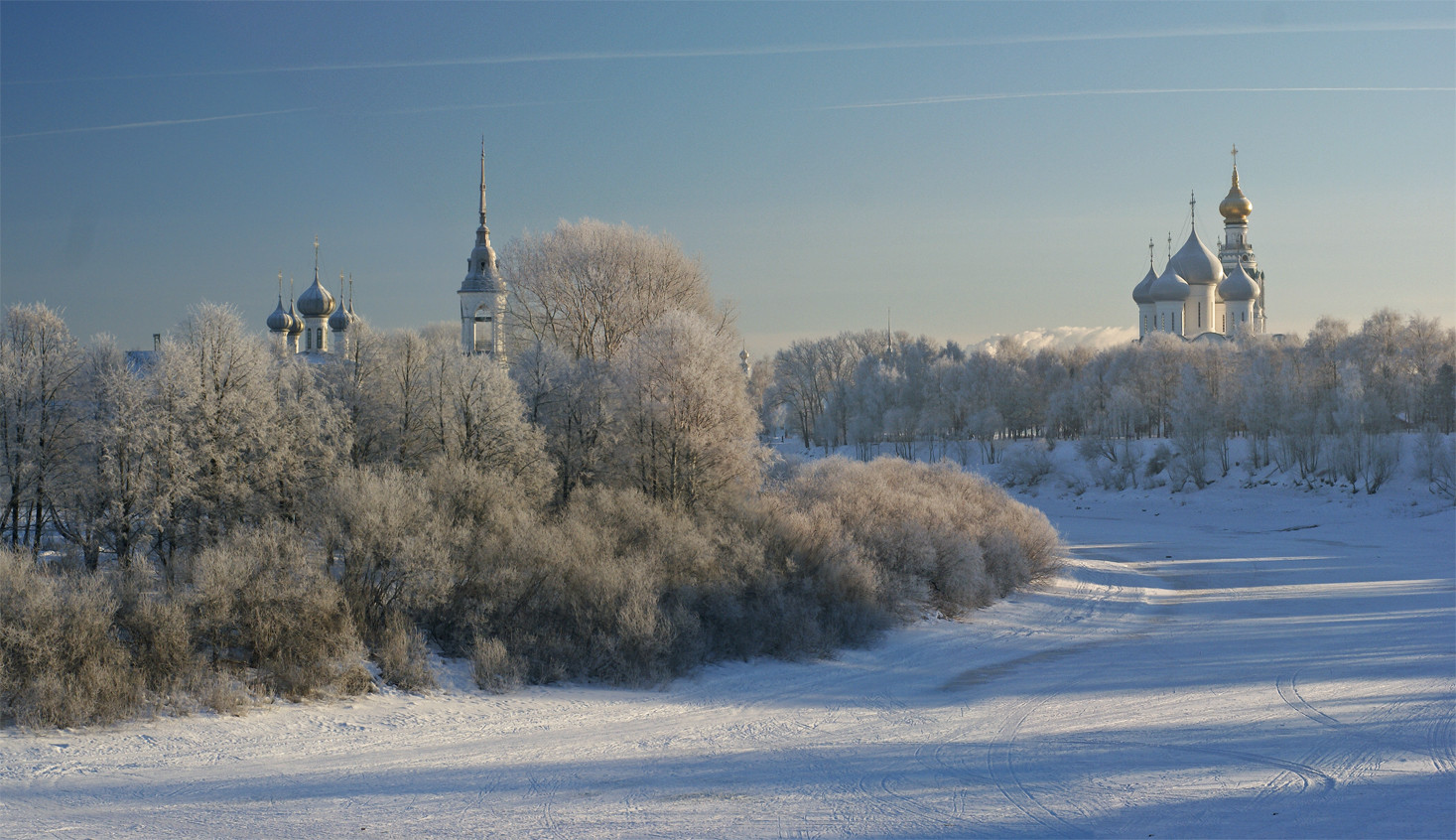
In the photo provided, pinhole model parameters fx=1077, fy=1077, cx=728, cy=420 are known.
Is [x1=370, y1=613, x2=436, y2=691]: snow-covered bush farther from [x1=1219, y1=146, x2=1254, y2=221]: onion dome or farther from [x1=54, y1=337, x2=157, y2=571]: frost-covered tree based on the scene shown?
[x1=1219, y1=146, x2=1254, y2=221]: onion dome

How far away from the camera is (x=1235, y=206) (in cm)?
9519

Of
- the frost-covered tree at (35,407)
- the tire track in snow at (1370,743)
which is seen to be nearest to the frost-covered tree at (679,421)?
the frost-covered tree at (35,407)

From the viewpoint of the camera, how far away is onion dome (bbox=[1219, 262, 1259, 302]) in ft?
289

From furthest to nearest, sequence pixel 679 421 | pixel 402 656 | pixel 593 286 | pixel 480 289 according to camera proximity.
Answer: pixel 480 289
pixel 593 286
pixel 679 421
pixel 402 656

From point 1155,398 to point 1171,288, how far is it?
24.7 m

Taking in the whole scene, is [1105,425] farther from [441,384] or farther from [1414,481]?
[441,384]

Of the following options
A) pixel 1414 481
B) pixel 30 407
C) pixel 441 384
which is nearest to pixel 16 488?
pixel 30 407

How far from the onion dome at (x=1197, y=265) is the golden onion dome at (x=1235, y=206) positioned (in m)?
9.07

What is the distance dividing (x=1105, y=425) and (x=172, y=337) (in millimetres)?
53050

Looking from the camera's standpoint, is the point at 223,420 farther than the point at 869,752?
Yes

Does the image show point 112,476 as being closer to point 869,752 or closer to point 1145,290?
point 869,752

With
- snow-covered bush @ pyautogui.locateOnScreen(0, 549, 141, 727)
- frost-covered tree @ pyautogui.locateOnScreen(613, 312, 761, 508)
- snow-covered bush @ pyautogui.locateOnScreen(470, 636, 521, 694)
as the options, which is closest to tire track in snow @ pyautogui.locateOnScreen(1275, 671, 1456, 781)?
snow-covered bush @ pyautogui.locateOnScreen(470, 636, 521, 694)

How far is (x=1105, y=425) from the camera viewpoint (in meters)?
63.3

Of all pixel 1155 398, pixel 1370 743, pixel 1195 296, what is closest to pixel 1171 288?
pixel 1195 296
